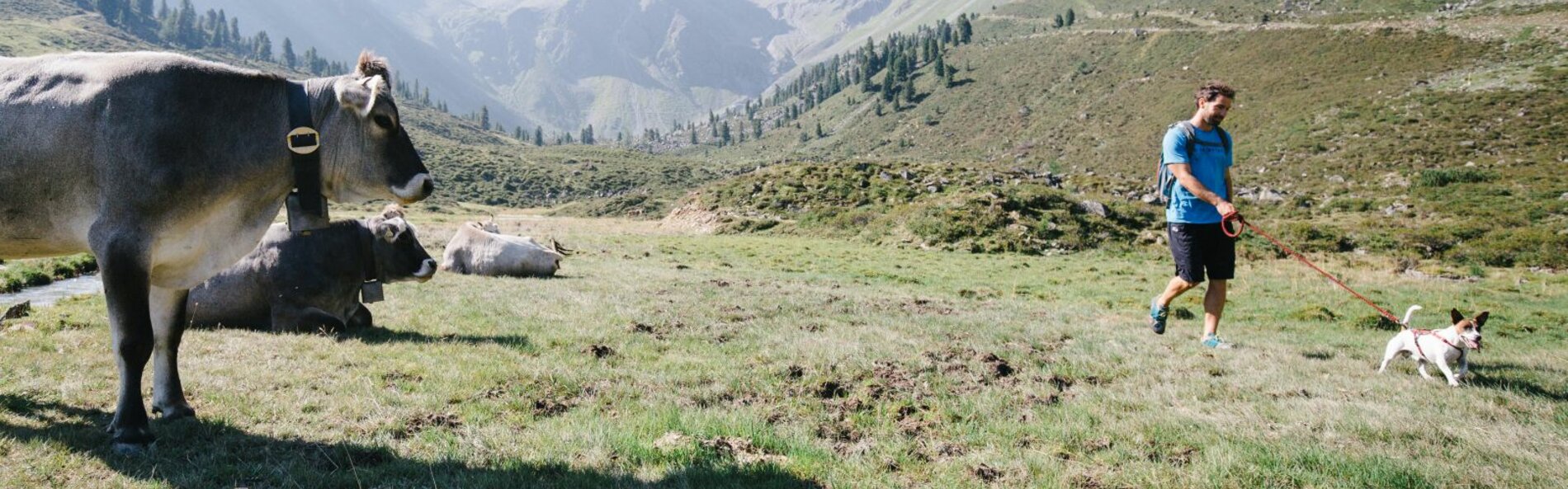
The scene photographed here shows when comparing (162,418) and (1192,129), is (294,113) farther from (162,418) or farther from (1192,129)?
(1192,129)

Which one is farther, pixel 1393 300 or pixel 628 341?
pixel 1393 300

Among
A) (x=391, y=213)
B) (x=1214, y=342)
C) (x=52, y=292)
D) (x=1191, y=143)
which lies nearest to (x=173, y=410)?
(x=391, y=213)

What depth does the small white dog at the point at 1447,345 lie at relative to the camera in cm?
745

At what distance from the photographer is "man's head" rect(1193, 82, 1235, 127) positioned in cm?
845

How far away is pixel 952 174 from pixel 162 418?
45672 mm

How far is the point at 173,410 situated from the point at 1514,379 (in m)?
12.8

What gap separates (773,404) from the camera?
6.55m

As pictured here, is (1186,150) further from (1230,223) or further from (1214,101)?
(1230,223)

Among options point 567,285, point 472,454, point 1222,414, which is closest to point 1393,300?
point 1222,414

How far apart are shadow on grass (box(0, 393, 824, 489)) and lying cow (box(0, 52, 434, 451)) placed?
278mm

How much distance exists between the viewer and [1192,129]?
28.6 ft

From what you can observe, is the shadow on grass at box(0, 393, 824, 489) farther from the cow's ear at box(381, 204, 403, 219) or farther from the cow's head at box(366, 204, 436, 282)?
the cow's ear at box(381, 204, 403, 219)

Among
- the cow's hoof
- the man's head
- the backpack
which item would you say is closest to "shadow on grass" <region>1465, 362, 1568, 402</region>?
the backpack

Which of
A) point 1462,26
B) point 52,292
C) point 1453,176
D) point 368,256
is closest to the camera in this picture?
point 368,256
